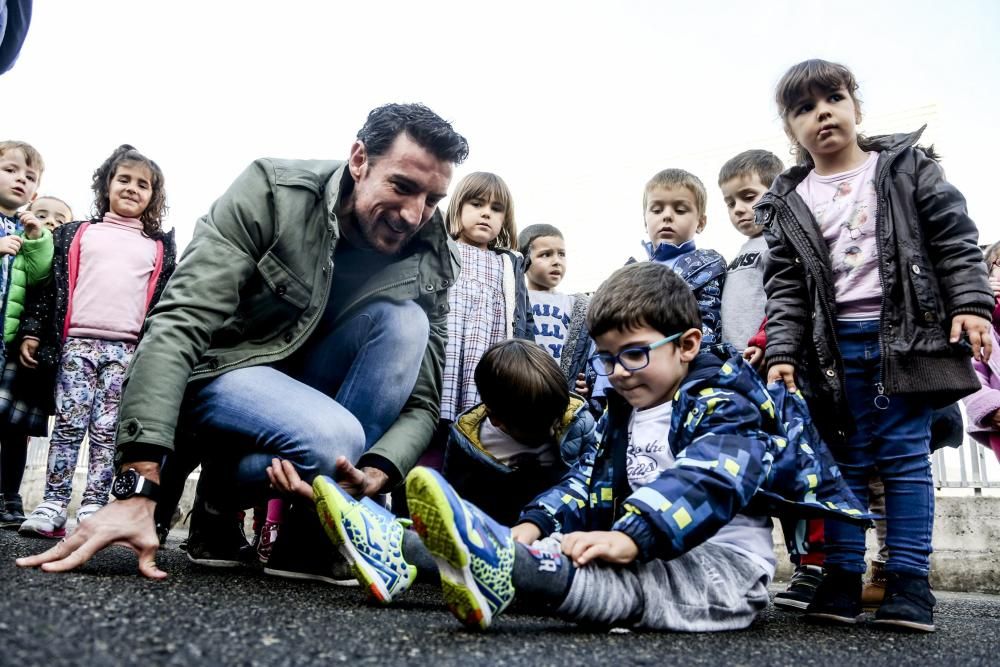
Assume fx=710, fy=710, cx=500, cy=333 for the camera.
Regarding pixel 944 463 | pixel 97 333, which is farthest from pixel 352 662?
pixel 944 463

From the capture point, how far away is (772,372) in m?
1.89

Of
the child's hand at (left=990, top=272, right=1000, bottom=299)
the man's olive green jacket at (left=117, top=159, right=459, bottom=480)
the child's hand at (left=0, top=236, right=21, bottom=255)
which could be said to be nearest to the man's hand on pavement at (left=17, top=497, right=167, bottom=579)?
the man's olive green jacket at (left=117, top=159, right=459, bottom=480)

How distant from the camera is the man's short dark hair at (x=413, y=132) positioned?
192 centimetres

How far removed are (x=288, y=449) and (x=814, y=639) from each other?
44.7 inches

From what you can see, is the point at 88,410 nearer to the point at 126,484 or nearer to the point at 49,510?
the point at 49,510

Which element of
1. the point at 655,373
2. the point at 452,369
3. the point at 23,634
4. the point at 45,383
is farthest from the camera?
the point at 45,383

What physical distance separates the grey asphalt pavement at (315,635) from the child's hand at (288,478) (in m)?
0.20

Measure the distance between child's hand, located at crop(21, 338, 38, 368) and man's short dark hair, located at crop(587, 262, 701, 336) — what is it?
2365mm

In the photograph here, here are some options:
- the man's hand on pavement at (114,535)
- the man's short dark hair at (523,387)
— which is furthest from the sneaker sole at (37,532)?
the man's short dark hair at (523,387)

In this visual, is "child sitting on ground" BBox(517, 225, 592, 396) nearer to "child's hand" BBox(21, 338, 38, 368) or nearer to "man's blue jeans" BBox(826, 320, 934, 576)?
"man's blue jeans" BBox(826, 320, 934, 576)

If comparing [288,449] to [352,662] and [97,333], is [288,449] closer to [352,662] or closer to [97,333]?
[352,662]

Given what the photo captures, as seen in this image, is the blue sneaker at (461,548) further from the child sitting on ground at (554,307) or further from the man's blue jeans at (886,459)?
the child sitting on ground at (554,307)

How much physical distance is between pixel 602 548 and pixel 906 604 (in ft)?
2.52

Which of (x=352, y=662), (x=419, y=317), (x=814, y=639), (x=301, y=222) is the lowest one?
(x=814, y=639)
